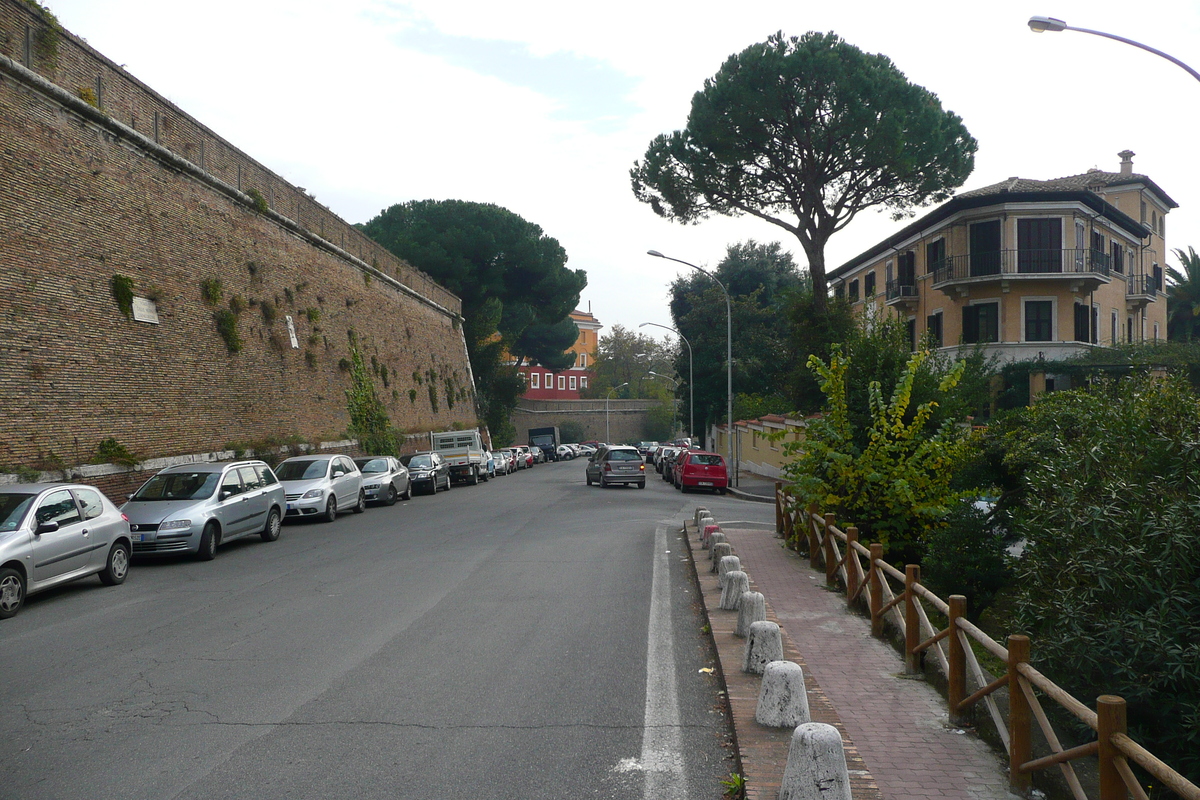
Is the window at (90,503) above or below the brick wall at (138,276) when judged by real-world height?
below

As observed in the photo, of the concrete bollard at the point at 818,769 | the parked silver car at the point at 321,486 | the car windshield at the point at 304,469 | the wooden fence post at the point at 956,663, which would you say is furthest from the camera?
the car windshield at the point at 304,469

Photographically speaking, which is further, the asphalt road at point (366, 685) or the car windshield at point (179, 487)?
the car windshield at point (179, 487)

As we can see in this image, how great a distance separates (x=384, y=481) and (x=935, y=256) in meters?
23.7

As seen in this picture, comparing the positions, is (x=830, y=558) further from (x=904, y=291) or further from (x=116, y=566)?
(x=904, y=291)

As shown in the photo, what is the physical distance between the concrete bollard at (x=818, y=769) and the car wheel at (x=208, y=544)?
12.0 m

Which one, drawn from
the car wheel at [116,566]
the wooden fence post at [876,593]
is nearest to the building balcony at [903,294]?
the wooden fence post at [876,593]

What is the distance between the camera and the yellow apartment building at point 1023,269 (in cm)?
3347

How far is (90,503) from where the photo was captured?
453 inches

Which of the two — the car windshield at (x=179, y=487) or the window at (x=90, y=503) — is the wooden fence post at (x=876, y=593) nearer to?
the window at (x=90, y=503)

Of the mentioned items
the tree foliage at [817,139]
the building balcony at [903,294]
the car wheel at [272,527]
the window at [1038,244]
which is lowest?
the car wheel at [272,527]

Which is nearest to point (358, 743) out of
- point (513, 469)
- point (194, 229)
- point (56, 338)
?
point (56, 338)

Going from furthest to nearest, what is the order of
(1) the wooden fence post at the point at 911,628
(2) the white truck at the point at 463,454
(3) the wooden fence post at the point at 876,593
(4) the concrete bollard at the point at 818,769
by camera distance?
(2) the white truck at the point at 463,454
(3) the wooden fence post at the point at 876,593
(1) the wooden fence post at the point at 911,628
(4) the concrete bollard at the point at 818,769

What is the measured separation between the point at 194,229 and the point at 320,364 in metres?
9.02

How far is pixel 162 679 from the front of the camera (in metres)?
6.96
